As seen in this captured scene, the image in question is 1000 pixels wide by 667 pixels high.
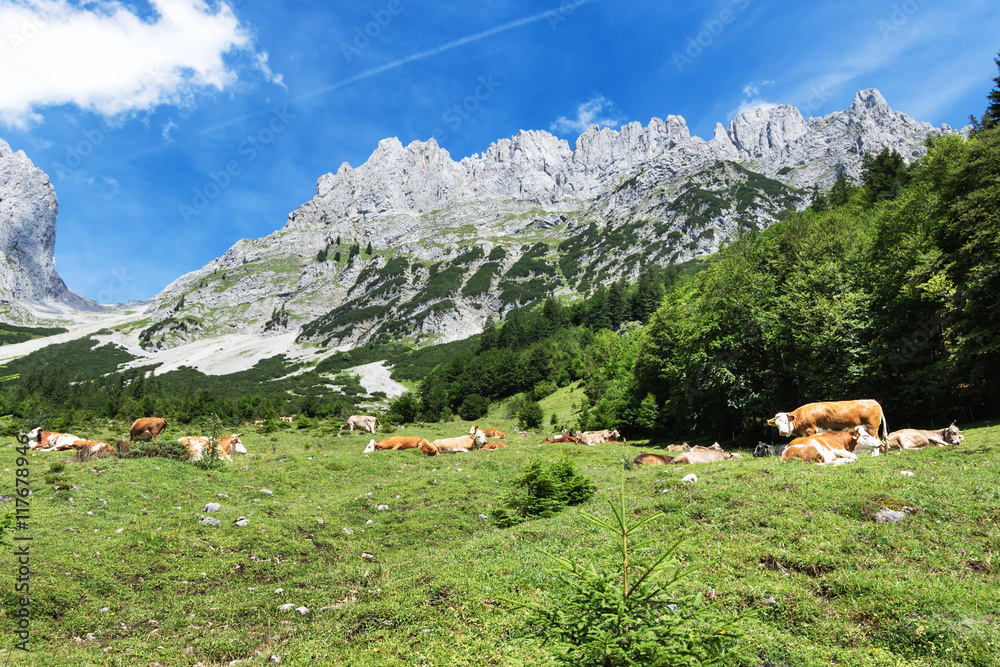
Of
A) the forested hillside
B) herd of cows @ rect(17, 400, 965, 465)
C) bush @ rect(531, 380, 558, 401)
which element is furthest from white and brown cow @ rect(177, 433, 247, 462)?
bush @ rect(531, 380, 558, 401)

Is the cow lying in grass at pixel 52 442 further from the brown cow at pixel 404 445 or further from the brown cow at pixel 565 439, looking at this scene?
the brown cow at pixel 565 439

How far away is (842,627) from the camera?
19.1 ft

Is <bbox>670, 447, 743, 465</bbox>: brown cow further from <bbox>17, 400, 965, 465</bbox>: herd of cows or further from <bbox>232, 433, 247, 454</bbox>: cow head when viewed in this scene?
<bbox>232, 433, 247, 454</bbox>: cow head

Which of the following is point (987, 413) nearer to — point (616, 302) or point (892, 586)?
point (892, 586)

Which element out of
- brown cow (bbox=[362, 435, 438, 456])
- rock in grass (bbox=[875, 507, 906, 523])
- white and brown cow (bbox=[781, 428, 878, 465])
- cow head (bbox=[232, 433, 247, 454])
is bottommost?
brown cow (bbox=[362, 435, 438, 456])

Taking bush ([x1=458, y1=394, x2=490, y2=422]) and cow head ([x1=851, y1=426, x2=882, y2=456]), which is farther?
bush ([x1=458, y1=394, x2=490, y2=422])

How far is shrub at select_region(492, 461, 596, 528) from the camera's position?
12234mm

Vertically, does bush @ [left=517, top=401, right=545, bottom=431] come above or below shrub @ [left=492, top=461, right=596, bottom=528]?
below

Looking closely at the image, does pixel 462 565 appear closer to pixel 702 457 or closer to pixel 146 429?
pixel 702 457

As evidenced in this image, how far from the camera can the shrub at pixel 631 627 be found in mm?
3533

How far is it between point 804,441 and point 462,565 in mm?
13256

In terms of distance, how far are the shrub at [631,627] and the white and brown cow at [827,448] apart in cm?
1191

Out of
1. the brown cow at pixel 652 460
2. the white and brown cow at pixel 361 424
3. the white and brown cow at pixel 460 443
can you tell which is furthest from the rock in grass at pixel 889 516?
the white and brown cow at pixel 361 424

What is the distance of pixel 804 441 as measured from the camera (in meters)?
15.6
